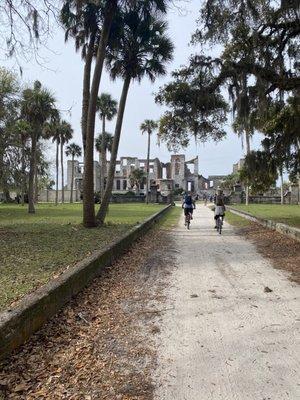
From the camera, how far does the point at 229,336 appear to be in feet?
16.3

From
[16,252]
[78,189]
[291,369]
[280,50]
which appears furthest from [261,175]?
[78,189]

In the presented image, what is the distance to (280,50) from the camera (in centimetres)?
1411

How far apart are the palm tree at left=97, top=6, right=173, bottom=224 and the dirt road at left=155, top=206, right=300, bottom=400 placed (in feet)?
33.5

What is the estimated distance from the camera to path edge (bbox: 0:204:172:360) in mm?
4330

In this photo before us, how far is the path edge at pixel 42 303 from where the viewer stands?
4.33m

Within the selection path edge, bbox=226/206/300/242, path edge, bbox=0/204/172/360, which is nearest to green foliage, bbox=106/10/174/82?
path edge, bbox=226/206/300/242

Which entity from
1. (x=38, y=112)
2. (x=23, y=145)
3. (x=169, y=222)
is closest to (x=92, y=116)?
(x=23, y=145)

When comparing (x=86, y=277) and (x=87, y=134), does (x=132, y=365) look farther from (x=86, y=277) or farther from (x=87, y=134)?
(x=87, y=134)

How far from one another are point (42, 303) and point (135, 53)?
14513 mm

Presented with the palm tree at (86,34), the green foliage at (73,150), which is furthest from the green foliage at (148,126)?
the palm tree at (86,34)

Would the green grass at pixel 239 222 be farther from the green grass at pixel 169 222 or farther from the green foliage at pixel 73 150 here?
the green foliage at pixel 73 150

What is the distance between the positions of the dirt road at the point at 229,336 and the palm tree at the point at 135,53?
33.5 feet

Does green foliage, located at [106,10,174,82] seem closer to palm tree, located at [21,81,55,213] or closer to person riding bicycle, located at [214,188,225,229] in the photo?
person riding bicycle, located at [214,188,225,229]

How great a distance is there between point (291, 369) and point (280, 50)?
11.9 meters
